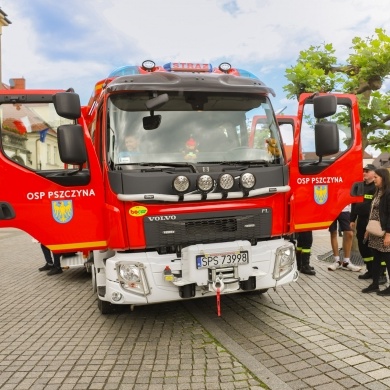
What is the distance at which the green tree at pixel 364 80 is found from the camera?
8531mm

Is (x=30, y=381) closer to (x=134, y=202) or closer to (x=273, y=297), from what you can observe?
(x=134, y=202)

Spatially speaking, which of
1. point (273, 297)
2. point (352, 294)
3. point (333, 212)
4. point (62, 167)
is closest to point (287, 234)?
point (333, 212)

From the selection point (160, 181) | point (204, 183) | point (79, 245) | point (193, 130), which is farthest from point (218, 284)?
point (193, 130)

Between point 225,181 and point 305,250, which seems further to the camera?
point 305,250

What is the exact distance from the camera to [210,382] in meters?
3.57

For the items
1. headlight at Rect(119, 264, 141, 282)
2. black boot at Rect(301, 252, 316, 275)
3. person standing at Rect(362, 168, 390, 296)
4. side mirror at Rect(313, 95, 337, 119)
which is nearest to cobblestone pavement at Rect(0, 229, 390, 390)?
person standing at Rect(362, 168, 390, 296)

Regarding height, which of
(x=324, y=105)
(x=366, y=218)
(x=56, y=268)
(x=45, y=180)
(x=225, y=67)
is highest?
(x=225, y=67)

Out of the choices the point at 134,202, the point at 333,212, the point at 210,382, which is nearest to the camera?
the point at 210,382

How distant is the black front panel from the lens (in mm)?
4527

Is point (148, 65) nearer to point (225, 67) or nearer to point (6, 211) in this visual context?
point (225, 67)

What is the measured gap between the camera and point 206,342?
14.7 ft

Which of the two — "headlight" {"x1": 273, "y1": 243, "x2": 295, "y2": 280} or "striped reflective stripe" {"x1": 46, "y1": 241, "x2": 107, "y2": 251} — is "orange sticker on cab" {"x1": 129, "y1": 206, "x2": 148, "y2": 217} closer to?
"striped reflective stripe" {"x1": 46, "y1": 241, "x2": 107, "y2": 251}

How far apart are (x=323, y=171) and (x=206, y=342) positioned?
2518mm

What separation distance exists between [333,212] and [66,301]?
3.92 metres
